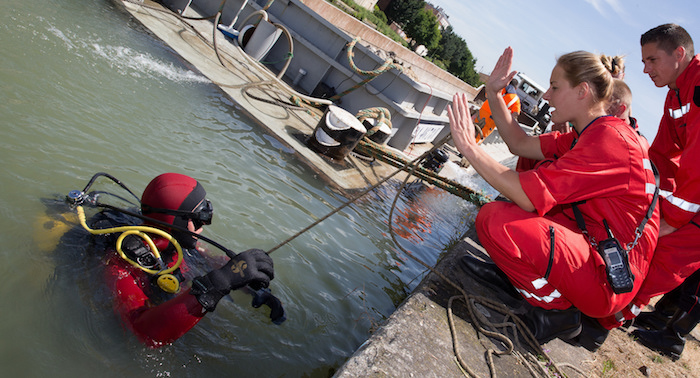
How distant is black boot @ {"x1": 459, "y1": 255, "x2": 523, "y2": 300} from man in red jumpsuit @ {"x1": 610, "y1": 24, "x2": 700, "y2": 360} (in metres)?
0.79

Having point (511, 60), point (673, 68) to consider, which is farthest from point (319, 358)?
point (673, 68)

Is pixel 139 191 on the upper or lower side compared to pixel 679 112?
lower

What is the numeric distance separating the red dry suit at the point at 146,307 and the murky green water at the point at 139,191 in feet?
0.33

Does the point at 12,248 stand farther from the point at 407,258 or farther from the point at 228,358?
the point at 407,258

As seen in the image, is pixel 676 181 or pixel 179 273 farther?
pixel 676 181

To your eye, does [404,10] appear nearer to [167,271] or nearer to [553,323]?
[553,323]

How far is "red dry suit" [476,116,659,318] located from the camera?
2506mm

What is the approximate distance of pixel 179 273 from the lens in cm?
284

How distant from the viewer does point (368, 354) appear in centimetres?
219

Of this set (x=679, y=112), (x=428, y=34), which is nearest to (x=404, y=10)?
(x=428, y=34)

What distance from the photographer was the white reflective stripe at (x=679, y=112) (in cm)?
339

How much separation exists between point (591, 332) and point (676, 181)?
4.38ft

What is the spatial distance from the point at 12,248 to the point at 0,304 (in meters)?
0.48

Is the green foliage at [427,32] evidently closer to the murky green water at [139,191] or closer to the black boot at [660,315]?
the murky green water at [139,191]
